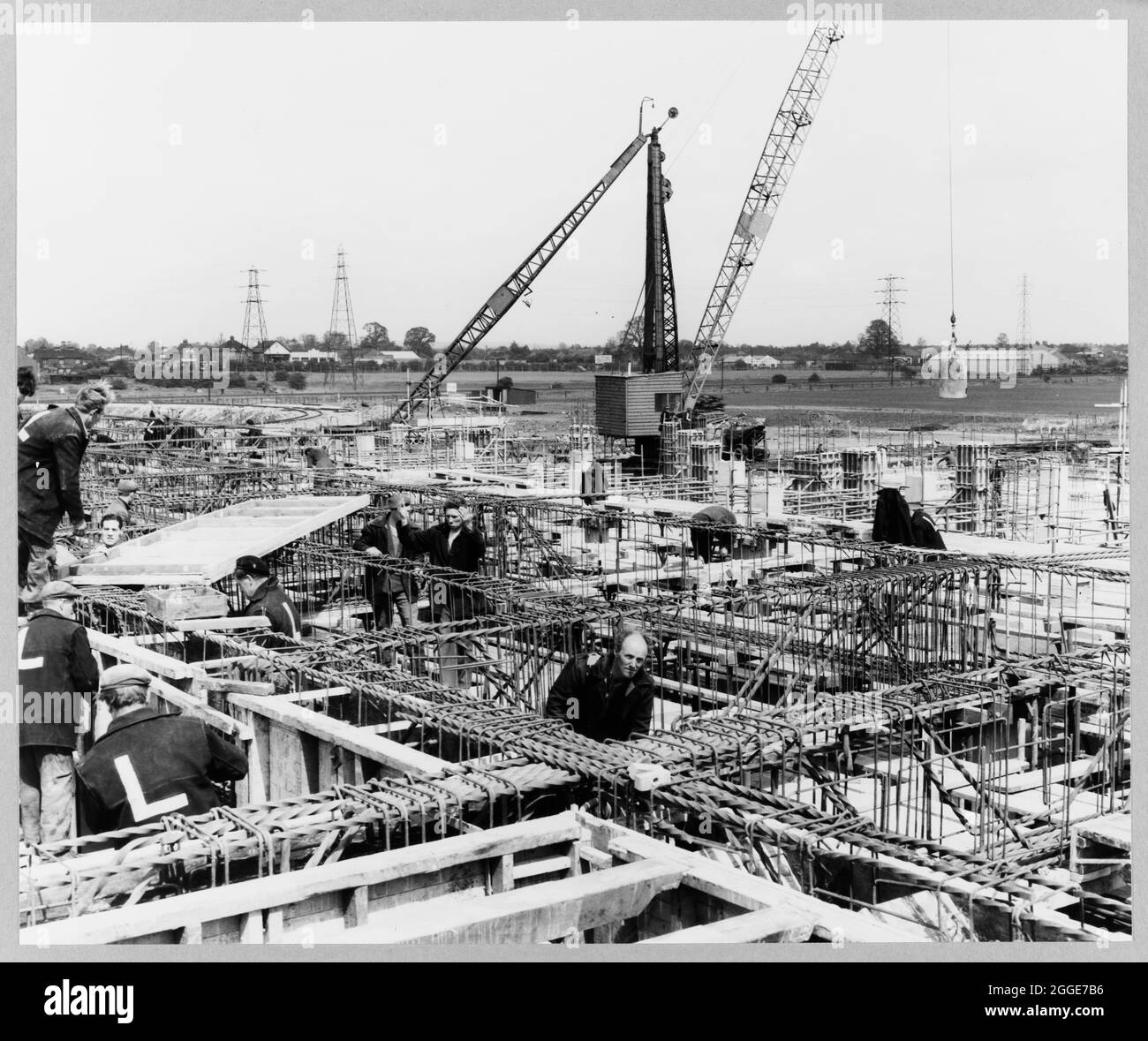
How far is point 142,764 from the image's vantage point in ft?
24.0

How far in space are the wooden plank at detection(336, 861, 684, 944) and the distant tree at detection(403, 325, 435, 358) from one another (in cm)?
12225

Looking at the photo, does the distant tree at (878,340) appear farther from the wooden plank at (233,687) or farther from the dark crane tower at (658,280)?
the wooden plank at (233,687)

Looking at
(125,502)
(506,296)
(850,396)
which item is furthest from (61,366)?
(850,396)

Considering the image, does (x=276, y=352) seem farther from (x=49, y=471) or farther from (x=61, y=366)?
(x=49, y=471)

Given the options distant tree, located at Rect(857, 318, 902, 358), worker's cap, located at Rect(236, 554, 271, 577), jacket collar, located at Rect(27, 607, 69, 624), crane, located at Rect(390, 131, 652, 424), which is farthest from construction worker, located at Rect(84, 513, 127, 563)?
distant tree, located at Rect(857, 318, 902, 358)

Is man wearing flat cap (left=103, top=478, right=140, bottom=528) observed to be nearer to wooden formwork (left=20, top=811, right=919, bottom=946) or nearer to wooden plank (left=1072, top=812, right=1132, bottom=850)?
wooden formwork (left=20, top=811, right=919, bottom=946)

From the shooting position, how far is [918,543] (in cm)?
1834

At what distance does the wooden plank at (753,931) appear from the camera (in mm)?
5883

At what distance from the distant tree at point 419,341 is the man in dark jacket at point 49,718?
119519 mm

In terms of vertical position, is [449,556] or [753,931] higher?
[449,556]

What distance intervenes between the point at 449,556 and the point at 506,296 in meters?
53.8

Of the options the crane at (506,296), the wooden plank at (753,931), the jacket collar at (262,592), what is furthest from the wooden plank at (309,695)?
the crane at (506,296)

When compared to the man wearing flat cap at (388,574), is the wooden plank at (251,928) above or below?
below
